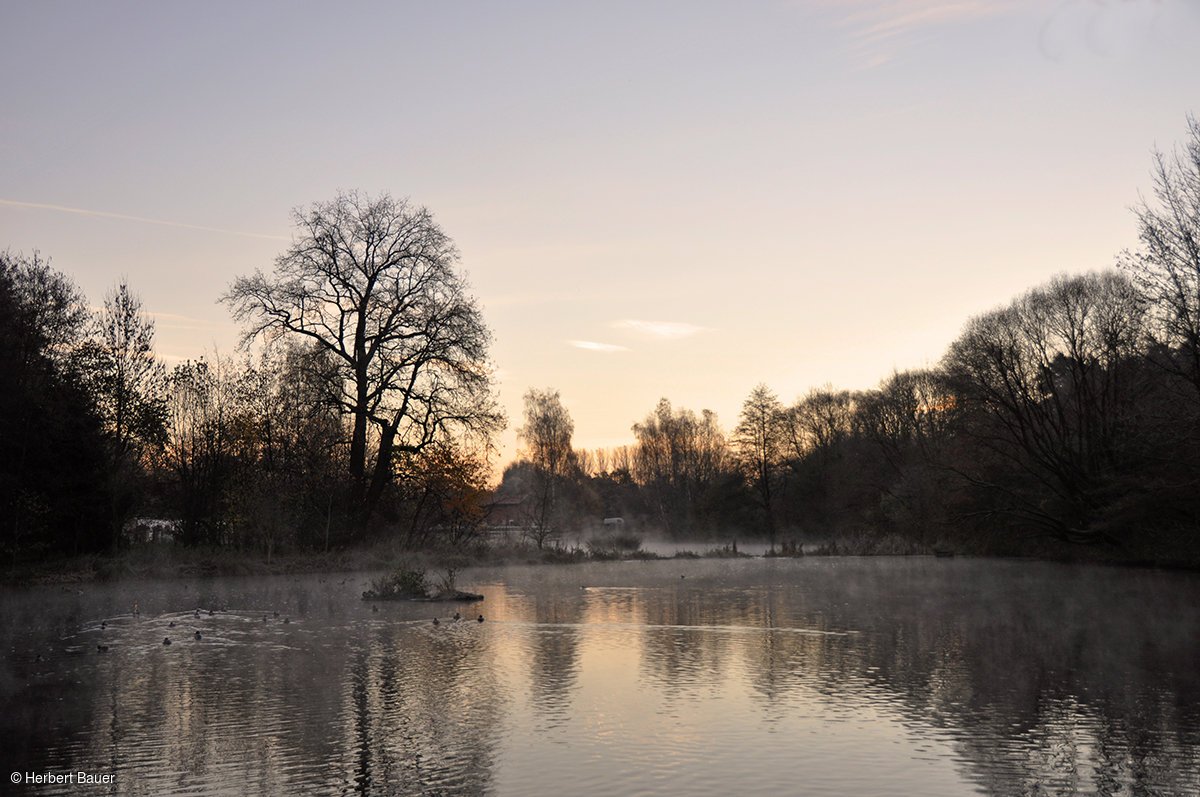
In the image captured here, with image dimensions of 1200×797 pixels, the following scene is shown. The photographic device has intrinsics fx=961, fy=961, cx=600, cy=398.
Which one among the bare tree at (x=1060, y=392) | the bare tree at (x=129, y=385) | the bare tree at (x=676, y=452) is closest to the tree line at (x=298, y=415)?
the bare tree at (x=129, y=385)

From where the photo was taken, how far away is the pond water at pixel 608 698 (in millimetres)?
9070

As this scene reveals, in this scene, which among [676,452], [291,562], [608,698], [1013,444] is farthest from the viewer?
[676,452]

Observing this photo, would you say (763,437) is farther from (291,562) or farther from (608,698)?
(608,698)

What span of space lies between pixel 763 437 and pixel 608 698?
207ft

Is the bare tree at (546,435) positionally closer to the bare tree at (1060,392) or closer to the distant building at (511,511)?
the distant building at (511,511)

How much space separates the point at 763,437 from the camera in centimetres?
7462

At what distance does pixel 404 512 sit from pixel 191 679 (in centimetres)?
3125

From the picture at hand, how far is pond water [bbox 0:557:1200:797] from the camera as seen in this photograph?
9.07m

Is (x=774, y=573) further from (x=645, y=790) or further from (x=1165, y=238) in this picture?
(x=645, y=790)

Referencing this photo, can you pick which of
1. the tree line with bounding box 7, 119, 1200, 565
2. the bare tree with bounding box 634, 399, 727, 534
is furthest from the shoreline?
the bare tree with bounding box 634, 399, 727, 534

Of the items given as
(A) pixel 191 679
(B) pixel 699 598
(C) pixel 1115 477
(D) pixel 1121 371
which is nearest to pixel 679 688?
(A) pixel 191 679

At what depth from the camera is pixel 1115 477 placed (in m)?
38.4

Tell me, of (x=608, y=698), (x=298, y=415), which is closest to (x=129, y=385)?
(x=298, y=415)

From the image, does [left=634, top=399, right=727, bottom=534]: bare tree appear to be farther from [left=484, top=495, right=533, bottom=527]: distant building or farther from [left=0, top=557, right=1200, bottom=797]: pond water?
[left=0, top=557, right=1200, bottom=797]: pond water
